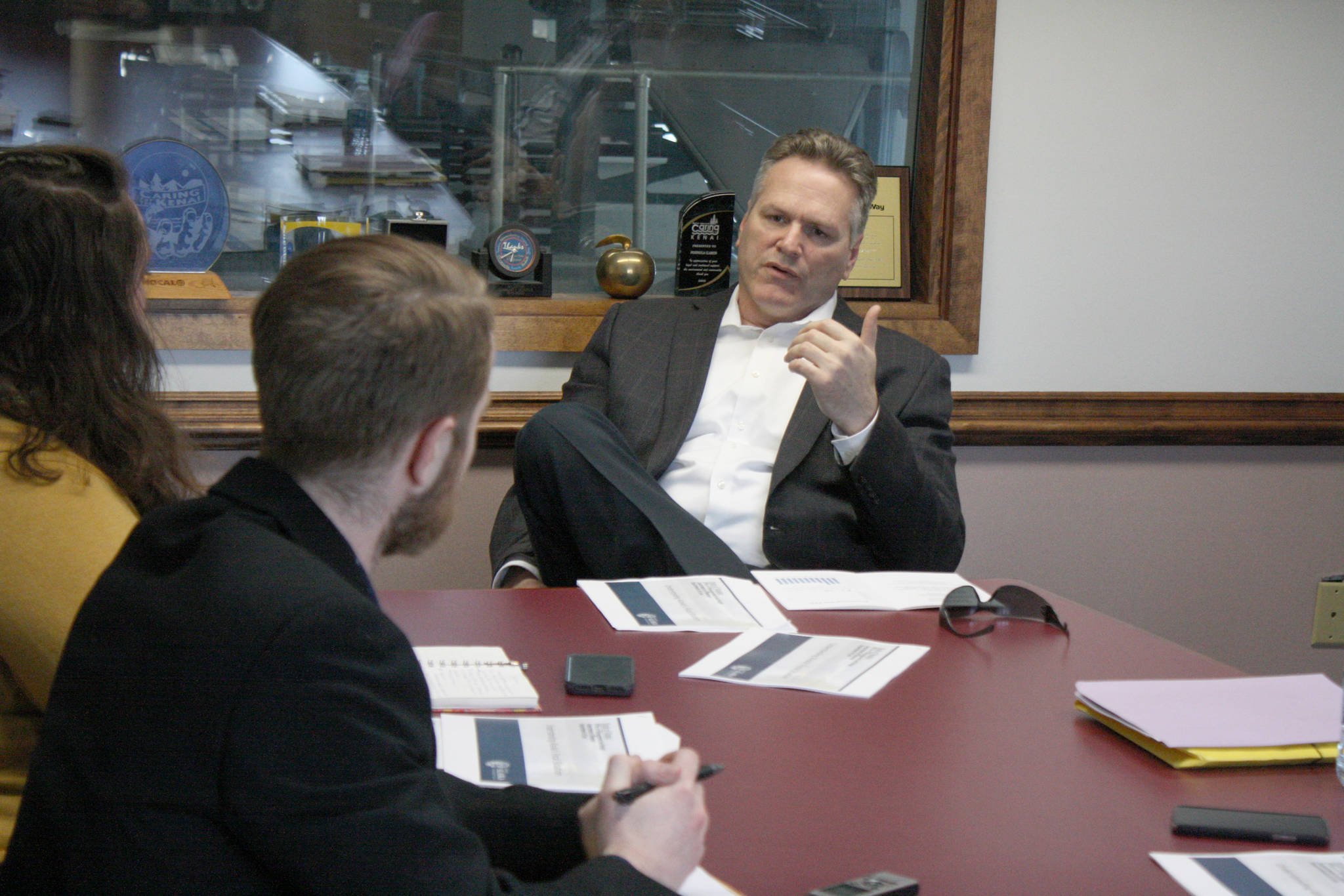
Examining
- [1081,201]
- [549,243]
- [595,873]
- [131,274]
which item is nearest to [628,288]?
[549,243]

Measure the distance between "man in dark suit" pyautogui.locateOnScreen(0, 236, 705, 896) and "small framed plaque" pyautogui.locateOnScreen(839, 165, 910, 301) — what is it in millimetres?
2187

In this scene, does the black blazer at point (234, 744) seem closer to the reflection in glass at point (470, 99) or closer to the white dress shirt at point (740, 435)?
the white dress shirt at point (740, 435)

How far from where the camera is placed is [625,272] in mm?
2855

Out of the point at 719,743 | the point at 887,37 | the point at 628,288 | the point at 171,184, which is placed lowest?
the point at 719,743

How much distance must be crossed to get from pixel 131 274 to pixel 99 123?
170 centimetres

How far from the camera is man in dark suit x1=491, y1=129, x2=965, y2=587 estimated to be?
6.34 ft

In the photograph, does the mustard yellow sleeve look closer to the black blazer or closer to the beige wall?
the black blazer

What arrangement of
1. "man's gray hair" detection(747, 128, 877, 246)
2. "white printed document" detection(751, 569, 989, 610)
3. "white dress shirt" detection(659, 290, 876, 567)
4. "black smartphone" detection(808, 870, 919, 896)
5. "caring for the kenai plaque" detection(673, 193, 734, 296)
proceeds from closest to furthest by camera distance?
"black smartphone" detection(808, 870, 919, 896), "white printed document" detection(751, 569, 989, 610), "white dress shirt" detection(659, 290, 876, 567), "man's gray hair" detection(747, 128, 877, 246), "caring for the kenai plaque" detection(673, 193, 734, 296)

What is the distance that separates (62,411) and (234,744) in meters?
0.65

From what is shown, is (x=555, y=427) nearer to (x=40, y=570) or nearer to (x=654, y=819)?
(x=40, y=570)

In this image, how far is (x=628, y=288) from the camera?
287 cm

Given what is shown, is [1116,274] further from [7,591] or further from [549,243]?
[7,591]

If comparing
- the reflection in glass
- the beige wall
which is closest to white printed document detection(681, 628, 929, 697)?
the beige wall

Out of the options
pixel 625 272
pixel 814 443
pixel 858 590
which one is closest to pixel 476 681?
pixel 858 590
